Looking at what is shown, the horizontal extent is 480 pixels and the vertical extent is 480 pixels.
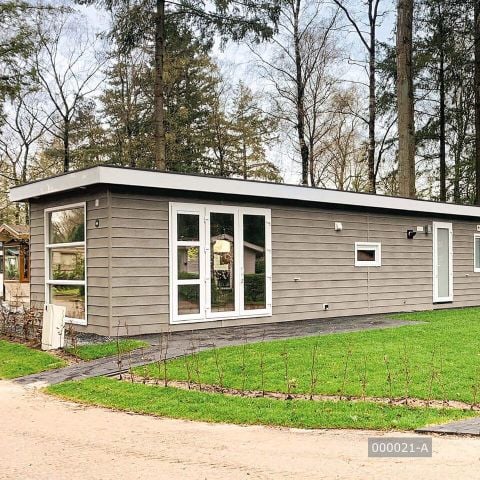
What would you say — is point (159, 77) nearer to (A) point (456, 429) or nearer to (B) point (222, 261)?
(B) point (222, 261)

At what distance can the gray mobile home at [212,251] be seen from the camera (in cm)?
910

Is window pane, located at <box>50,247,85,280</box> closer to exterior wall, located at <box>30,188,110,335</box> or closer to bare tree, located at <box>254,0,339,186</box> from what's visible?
exterior wall, located at <box>30,188,110,335</box>

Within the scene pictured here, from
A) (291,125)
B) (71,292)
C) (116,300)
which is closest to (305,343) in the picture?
(116,300)

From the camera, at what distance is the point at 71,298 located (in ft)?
32.6

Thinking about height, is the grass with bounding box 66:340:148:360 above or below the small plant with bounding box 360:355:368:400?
above

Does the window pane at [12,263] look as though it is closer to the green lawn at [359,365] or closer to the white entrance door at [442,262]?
the white entrance door at [442,262]

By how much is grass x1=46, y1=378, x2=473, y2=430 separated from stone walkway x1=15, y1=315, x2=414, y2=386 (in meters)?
0.81

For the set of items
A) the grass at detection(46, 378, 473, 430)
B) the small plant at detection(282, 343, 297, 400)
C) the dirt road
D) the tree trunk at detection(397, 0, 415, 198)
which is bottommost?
the dirt road

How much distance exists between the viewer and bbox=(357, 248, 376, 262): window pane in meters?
12.5

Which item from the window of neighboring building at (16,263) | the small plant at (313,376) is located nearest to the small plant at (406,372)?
the small plant at (313,376)

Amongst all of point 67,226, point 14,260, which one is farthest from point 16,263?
point 67,226

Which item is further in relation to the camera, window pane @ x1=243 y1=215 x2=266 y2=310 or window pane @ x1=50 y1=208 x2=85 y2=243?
window pane @ x1=243 y1=215 x2=266 y2=310

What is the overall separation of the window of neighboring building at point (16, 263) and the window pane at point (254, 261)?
36.6ft

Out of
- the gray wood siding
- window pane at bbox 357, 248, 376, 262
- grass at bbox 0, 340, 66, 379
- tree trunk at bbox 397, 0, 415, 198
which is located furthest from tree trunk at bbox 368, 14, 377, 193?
grass at bbox 0, 340, 66, 379
